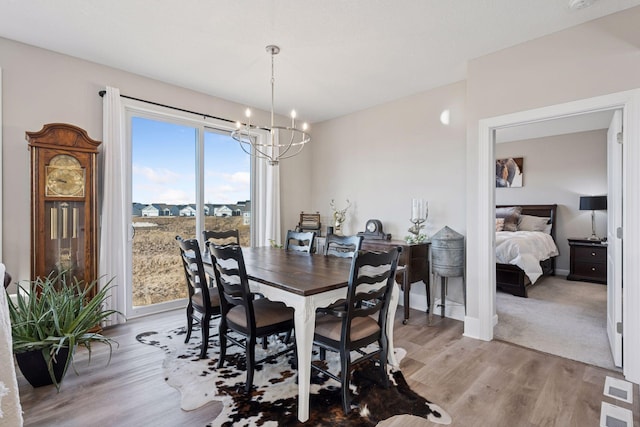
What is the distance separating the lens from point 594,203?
5.33 meters

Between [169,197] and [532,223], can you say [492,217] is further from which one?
[532,223]

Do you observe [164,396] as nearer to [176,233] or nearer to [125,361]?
[125,361]

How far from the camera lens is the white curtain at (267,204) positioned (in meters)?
4.74

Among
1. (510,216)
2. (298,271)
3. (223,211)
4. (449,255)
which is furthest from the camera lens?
(510,216)

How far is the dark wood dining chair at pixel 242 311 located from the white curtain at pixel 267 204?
92.1 inches

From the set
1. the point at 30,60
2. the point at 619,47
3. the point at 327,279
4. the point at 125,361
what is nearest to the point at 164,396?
the point at 125,361

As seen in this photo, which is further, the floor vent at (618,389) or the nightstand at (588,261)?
the nightstand at (588,261)

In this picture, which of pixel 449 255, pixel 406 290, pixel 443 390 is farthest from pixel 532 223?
pixel 443 390

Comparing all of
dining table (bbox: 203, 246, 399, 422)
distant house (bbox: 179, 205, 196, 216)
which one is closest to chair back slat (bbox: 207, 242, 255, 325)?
Result: dining table (bbox: 203, 246, 399, 422)

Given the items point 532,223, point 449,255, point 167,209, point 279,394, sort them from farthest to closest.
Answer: point 532,223 < point 167,209 < point 449,255 < point 279,394

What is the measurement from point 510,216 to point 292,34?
5.59 metres

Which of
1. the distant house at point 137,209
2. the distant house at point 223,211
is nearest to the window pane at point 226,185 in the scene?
the distant house at point 223,211

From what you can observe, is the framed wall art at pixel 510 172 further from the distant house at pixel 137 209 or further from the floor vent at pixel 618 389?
the distant house at pixel 137 209

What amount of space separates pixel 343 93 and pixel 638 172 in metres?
2.95
